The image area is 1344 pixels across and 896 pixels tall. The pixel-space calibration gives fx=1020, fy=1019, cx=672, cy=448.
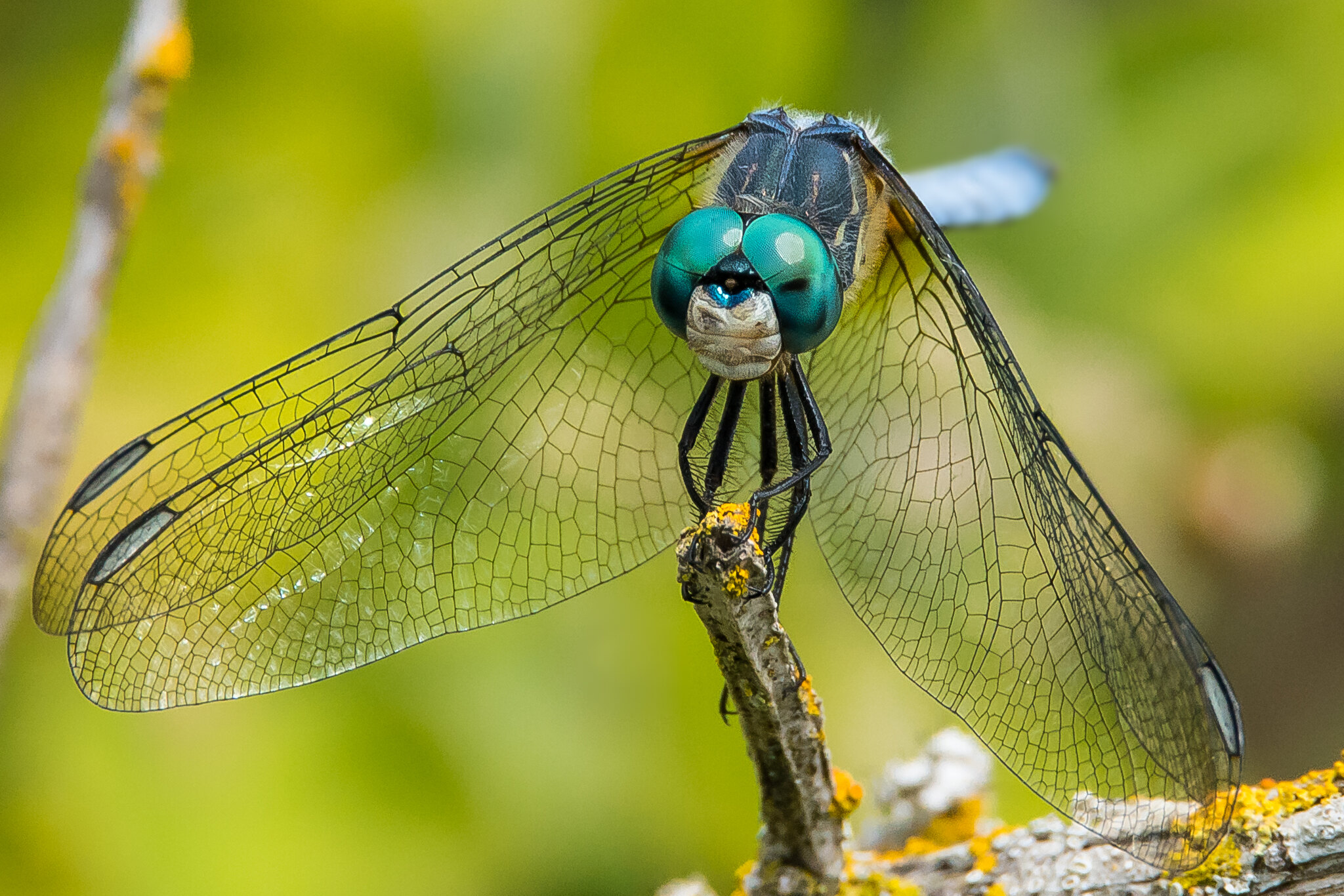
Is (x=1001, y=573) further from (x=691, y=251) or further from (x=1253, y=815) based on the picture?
(x=691, y=251)

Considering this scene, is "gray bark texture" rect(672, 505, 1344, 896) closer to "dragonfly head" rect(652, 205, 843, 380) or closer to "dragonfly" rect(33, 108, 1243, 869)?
"dragonfly" rect(33, 108, 1243, 869)

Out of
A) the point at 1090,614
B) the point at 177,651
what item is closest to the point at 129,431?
the point at 177,651

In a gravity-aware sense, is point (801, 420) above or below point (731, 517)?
above

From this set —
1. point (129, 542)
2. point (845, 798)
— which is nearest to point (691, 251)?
point (845, 798)

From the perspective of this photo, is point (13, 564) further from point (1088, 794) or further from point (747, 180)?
point (1088, 794)

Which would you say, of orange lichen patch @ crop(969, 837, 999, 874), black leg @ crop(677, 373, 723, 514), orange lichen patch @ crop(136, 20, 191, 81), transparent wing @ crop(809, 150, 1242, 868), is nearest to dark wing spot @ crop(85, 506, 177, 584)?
orange lichen patch @ crop(136, 20, 191, 81)
